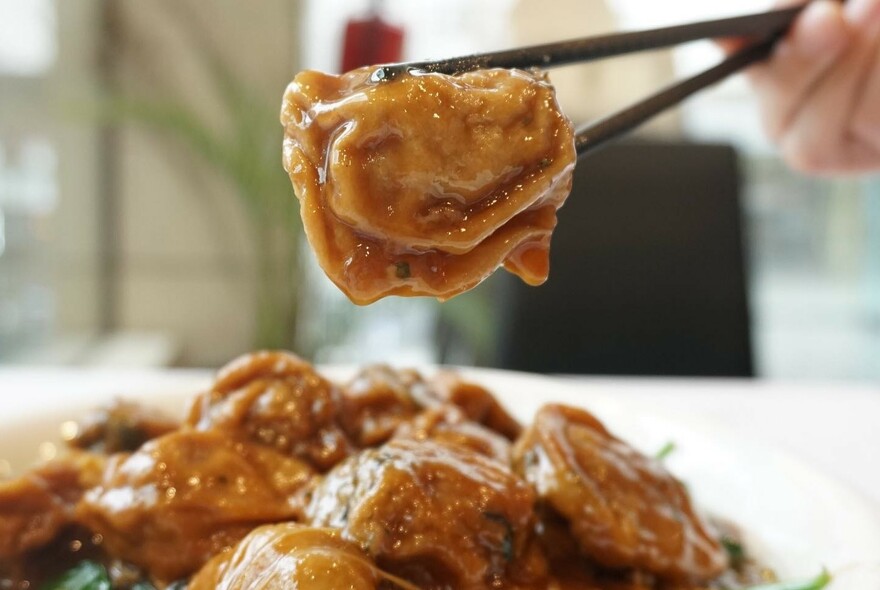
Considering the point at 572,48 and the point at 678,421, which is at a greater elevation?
the point at 572,48

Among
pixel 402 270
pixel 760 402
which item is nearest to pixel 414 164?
pixel 402 270

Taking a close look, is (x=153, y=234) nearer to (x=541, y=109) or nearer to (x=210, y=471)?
(x=210, y=471)

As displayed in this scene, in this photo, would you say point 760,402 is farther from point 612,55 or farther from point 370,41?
point 370,41

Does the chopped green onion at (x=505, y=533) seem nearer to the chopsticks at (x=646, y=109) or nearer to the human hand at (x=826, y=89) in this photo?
the chopsticks at (x=646, y=109)

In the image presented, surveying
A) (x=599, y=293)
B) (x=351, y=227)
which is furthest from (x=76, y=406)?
(x=599, y=293)

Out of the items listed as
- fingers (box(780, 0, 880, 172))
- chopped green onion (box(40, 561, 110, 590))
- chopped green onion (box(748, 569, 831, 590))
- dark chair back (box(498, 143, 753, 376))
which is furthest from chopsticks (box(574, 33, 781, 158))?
dark chair back (box(498, 143, 753, 376))
